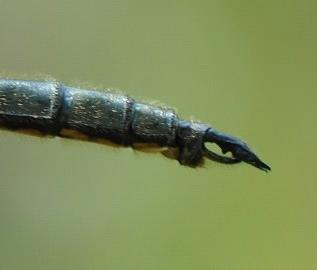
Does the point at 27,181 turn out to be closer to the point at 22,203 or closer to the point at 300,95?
the point at 22,203

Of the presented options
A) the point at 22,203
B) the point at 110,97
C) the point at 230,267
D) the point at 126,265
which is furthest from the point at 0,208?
the point at 110,97

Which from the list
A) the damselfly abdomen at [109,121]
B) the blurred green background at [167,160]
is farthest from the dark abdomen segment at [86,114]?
the blurred green background at [167,160]

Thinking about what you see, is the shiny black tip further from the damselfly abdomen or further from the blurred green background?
the blurred green background

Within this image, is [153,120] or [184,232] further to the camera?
[184,232]

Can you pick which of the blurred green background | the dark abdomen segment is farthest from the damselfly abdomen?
the blurred green background

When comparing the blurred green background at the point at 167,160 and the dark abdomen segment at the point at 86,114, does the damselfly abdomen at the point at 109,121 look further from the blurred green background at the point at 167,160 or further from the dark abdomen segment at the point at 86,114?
the blurred green background at the point at 167,160

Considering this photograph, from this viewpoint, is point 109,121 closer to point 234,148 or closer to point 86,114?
point 86,114
